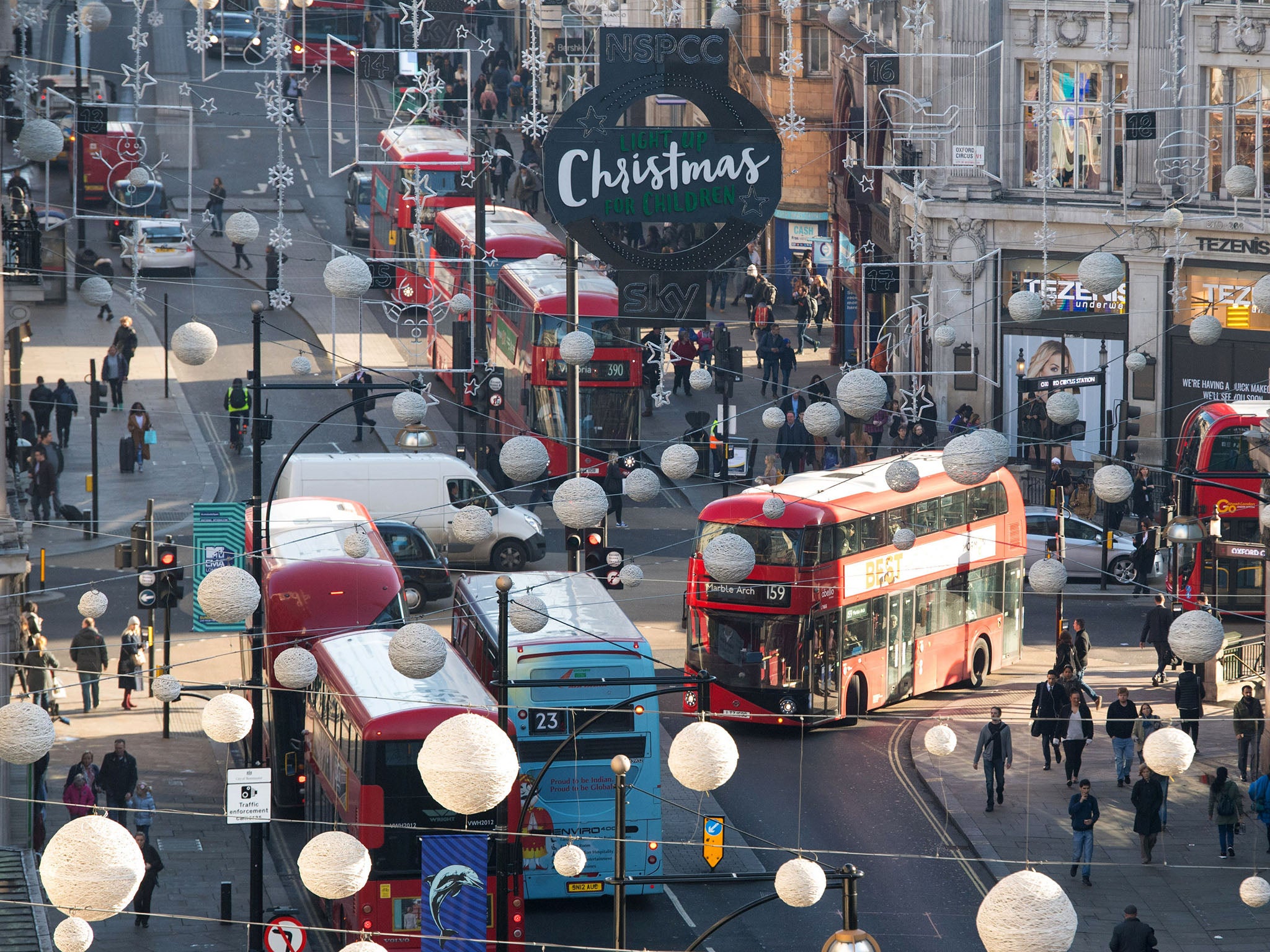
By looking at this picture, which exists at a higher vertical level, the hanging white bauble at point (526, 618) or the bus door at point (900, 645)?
the hanging white bauble at point (526, 618)

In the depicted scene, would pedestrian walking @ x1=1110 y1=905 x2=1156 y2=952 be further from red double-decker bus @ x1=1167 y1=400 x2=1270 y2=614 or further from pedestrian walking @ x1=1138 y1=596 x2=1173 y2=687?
red double-decker bus @ x1=1167 y1=400 x2=1270 y2=614

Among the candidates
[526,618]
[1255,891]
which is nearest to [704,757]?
[1255,891]

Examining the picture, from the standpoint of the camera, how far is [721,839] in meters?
21.9

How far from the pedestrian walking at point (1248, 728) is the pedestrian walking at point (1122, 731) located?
1.25 m

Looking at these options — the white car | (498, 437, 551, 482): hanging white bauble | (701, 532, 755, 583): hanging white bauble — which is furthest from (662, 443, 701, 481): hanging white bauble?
the white car

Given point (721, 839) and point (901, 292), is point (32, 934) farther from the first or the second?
point (901, 292)

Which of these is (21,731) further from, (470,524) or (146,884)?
(146,884)

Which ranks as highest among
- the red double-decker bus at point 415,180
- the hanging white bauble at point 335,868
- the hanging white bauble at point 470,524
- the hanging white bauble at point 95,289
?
the red double-decker bus at point 415,180

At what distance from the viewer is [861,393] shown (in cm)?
2145

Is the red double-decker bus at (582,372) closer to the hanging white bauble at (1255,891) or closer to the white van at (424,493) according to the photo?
the white van at (424,493)

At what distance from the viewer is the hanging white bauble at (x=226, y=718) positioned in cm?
1780

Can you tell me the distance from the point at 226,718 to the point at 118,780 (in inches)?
288

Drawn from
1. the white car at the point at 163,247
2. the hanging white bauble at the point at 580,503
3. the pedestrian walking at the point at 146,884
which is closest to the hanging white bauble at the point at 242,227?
the hanging white bauble at the point at 580,503

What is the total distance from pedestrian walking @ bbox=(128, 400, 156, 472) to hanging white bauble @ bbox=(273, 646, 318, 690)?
19020 millimetres
